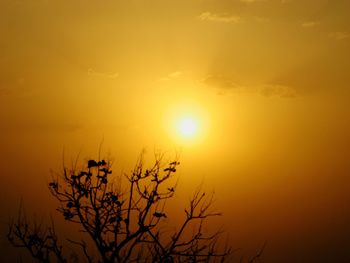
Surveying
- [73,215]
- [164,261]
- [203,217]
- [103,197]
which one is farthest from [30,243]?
[203,217]

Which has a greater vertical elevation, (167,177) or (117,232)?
(167,177)

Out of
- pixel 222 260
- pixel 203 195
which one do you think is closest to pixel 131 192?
pixel 203 195

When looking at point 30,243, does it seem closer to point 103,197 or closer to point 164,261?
point 103,197

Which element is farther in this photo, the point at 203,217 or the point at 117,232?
the point at 203,217

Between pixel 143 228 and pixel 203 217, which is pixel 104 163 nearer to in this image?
pixel 143 228

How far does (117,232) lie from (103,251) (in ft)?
2.43

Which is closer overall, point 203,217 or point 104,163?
point 104,163

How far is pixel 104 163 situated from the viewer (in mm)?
16438

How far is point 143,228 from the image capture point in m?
16.6

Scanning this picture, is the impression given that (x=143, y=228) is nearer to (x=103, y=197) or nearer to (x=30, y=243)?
(x=103, y=197)

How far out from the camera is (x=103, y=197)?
17297mm

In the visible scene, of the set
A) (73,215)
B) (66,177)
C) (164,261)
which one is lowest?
(164,261)

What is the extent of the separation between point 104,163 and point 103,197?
1473 millimetres

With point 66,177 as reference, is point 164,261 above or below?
below
